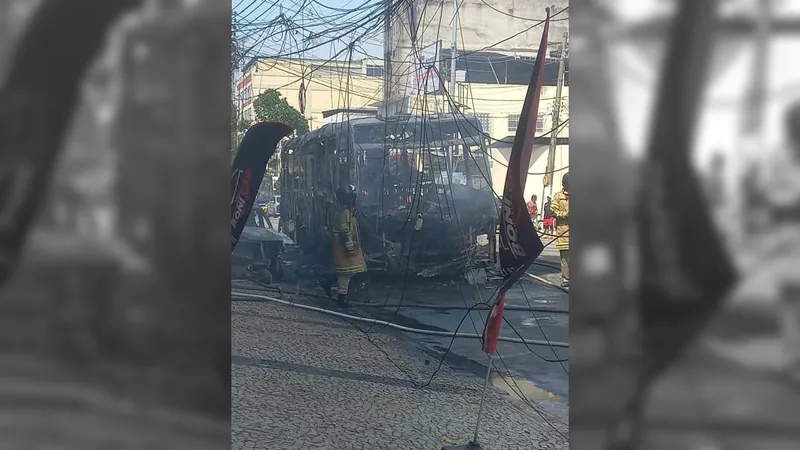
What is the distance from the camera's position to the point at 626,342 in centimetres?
163

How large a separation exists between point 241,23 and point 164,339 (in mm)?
2826

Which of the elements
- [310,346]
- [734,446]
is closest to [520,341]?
[310,346]

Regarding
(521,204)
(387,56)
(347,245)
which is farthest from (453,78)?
(521,204)

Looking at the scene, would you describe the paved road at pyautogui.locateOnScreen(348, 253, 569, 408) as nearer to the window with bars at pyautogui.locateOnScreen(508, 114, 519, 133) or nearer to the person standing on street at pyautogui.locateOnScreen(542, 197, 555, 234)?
the person standing on street at pyautogui.locateOnScreen(542, 197, 555, 234)

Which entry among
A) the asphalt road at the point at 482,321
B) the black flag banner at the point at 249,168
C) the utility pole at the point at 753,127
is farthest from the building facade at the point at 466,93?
the utility pole at the point at 753,127

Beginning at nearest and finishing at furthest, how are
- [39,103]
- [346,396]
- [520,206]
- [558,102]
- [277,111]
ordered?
1. [39,103]
2. [520,206]
3. [346,396]
4. [558,102]
5. [277,111]

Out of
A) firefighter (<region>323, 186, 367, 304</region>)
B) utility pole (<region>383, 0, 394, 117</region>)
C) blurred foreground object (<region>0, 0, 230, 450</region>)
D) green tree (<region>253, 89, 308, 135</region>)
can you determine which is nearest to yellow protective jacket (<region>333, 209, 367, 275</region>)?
firefighter (<region>323, 186, 367, 304</region>)

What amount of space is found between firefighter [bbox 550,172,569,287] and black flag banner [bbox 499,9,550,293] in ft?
4.82

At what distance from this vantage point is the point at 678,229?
160 centimetres

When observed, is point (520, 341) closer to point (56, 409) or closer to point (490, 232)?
point (490, 232)

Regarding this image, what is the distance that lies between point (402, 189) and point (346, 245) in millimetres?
528

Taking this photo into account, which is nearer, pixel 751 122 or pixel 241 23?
pixel 751 122

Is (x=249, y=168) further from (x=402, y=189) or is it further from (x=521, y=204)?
(x=521, y=204)

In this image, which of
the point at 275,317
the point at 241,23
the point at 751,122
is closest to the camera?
the point at 751,122
